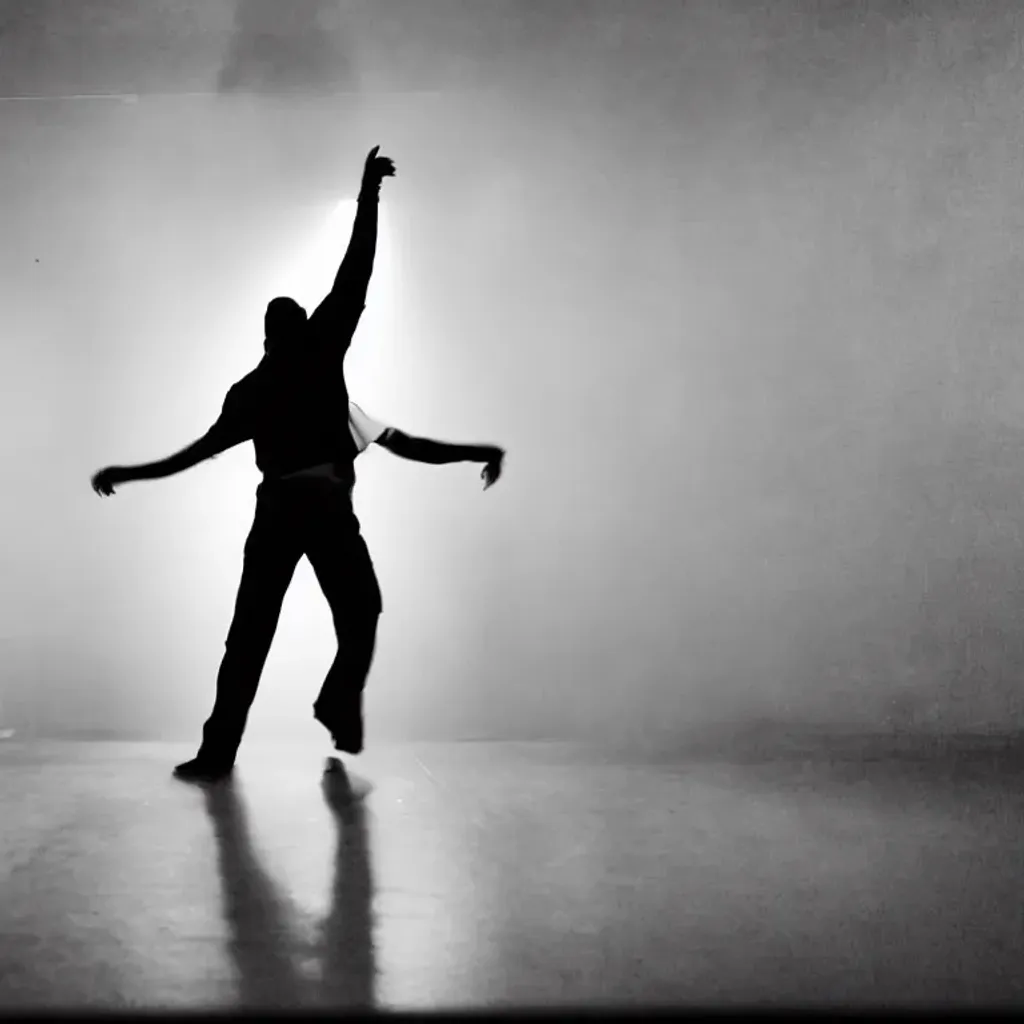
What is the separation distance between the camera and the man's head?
143 inches

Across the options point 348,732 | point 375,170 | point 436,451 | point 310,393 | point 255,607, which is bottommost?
point 348,732

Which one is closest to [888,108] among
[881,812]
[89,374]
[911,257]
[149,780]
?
[911,257]

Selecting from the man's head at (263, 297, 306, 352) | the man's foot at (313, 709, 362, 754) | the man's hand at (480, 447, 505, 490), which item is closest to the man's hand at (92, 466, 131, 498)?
the man's head at (263, 297, 306, 352)

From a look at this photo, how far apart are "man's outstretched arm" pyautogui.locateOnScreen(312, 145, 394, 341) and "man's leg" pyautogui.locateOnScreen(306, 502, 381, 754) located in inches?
24.0

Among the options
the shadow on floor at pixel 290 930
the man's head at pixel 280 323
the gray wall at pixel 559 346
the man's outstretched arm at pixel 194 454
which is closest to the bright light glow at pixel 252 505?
the gray wall at pixel 559 346

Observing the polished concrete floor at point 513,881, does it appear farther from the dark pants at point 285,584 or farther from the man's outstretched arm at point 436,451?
→ the man's outstretched arm at point 436,451

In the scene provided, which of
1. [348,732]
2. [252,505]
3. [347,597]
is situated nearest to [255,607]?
[347,597]

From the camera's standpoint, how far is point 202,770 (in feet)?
11.5

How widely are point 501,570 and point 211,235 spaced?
149 cm

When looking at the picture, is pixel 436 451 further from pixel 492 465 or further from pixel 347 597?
pixel 347 597

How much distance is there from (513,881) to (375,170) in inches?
84.9

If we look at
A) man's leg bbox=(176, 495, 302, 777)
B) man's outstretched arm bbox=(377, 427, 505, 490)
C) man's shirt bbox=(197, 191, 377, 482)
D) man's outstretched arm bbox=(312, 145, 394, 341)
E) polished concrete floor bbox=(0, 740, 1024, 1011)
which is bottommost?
polished concrete floor bbox=(0, 740, 1024, 1011)

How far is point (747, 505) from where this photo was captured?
395cm

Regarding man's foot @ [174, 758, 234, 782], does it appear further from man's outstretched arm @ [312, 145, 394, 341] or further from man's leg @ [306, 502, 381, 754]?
man's outstretched arm @ [312, 145, 394, 341]
